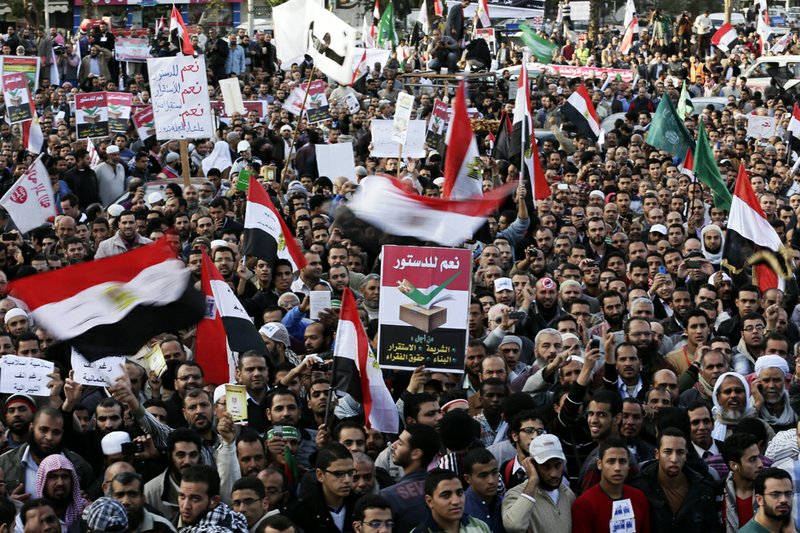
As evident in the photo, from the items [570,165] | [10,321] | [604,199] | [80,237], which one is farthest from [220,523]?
[570,165]

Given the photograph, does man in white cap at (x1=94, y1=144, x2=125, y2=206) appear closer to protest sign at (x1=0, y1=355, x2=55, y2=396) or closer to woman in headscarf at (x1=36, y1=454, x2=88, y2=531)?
protest sign at (x1=0, y1=355, x2=55, y2=396)

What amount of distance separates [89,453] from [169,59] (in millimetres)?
9370

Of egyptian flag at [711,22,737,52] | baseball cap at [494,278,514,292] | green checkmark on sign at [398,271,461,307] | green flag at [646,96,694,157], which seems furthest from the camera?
egyptian flag at [711,22,737,52]

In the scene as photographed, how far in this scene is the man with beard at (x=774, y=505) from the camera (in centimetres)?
668

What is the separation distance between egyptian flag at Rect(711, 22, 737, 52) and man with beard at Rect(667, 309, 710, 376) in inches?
988

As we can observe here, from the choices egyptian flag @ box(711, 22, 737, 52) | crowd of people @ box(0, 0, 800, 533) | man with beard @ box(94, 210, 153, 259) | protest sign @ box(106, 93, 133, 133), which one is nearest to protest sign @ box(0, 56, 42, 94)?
protest sign @ box(106, 93, 133, 133)

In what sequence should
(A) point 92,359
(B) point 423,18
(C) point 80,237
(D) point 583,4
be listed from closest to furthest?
(A) point 92,359, (C) point 80,237, (B) point 423,18, (D) point 583,4

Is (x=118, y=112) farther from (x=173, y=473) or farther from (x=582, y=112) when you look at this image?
(x=173, y=473)

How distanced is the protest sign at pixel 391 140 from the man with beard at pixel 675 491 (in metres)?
11.0

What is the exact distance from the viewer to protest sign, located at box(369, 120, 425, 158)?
1812cm

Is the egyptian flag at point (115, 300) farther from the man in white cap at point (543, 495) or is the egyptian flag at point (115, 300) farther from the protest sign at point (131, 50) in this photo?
the protest sign at point (131, 50)

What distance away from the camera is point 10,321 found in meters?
9.95

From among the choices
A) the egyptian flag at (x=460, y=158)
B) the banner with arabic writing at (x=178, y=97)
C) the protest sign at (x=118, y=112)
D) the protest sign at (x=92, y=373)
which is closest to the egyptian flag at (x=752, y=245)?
the egyptian flag at (x=460, y=158)

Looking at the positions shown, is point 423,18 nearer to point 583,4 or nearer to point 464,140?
point 583,4
